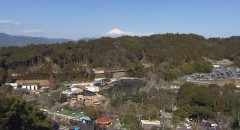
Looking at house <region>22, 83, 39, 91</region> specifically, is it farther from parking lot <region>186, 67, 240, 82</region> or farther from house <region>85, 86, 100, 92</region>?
parking lot <region>186, 67, 240, 82</region>

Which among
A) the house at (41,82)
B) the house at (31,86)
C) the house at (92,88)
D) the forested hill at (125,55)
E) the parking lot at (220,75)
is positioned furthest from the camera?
the forested hill at (125,55)

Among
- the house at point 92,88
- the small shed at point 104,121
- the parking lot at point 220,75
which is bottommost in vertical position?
the small shed at point 104,121

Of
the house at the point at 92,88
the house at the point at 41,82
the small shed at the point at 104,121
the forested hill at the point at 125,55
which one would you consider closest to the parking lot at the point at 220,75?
the forested hill at the point at 125,55

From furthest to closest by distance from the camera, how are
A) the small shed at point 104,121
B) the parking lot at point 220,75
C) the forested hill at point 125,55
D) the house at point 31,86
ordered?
the forested hill at point 125,55 → the parking lot at point 220,75 → the house at point 31,86 → the small shed at point 104,121

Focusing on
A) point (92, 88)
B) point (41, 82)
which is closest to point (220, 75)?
point (92, 88)

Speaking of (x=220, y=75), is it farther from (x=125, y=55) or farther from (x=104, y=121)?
(x=104, y=121)

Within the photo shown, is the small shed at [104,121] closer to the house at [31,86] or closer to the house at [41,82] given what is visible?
the house at [31,86]

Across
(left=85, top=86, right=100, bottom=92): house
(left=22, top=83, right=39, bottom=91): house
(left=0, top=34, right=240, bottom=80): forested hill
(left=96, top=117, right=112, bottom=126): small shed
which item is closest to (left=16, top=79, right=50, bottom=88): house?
(left=22, top=83, right=39, bottom=91): house

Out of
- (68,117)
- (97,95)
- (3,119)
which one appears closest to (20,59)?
(97,95)

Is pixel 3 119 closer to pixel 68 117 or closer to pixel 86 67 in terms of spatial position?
pixel 68 117
